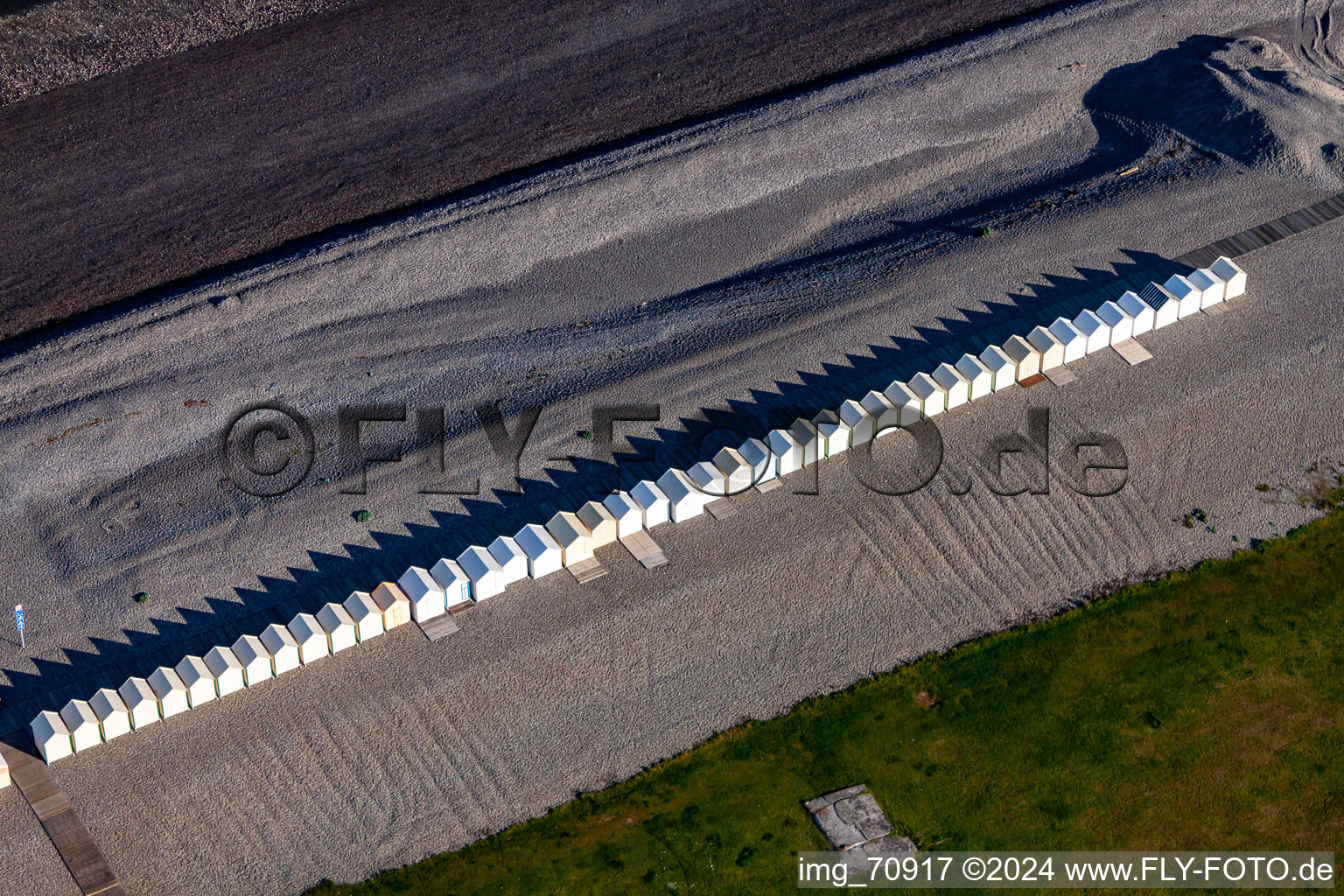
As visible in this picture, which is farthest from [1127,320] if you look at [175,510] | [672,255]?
[175,510]

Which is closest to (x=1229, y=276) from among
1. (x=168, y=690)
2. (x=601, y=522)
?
(x=601, y=522)

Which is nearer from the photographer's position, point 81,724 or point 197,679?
point 81,724

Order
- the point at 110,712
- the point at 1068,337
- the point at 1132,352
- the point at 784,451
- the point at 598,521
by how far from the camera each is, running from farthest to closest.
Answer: the point at 1132,352, the point at 1068,337, the point at 784,451, the point at 598,521, the point at 110,712

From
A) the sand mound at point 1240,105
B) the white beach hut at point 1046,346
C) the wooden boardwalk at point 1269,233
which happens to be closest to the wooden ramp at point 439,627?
the white beach hut at point 1046,346

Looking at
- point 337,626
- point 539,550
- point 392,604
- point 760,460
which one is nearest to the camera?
point 337,626

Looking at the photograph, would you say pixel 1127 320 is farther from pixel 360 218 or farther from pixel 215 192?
pixel 215 192

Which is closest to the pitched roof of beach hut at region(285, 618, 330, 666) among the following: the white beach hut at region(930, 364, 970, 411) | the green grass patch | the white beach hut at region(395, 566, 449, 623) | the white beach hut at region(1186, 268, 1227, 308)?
the white beach hut at region(395, 566, 449, 623)

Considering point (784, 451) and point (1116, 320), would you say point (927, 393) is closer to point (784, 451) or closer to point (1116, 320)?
point (784, 451)

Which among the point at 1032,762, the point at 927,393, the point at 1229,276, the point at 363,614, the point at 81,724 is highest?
the point at 81,724
